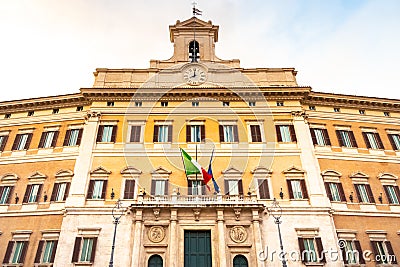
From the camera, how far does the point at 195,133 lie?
86.7 feet

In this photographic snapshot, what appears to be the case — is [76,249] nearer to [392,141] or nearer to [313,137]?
[313,137]

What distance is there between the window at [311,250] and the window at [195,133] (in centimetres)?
1051

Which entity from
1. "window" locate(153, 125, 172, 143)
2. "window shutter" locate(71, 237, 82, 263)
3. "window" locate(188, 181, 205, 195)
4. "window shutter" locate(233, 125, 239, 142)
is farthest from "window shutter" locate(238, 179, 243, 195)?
"window shutter" locate(71, 237, 82, 263)

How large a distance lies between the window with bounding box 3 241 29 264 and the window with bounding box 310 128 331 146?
22977 mm

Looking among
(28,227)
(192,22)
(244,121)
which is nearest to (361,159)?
(244,121)

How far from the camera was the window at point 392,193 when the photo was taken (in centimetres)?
2420

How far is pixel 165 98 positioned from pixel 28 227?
14.2 m

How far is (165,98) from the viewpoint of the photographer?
2775 centimetres

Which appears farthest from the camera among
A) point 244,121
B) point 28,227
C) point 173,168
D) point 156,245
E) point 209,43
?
point 209,43

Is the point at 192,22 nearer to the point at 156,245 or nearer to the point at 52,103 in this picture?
the point at 52,103

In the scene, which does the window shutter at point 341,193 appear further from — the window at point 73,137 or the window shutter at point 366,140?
the window at point 73,137

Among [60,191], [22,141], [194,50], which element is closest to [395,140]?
[194,50]

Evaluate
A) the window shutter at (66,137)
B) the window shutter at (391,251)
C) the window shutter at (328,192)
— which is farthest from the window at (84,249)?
the window shutter at (391,251)

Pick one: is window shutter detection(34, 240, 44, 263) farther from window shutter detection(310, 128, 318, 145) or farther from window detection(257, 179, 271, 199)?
window shutter detection(310, 128, 318, 145)
